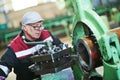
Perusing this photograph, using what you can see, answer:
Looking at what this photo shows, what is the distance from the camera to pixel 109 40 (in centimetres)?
195

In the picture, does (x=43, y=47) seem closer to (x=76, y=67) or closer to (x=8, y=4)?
(x=76, y=67)

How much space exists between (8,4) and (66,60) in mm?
9198

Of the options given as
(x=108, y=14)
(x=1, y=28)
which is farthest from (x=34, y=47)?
(x=108, y=14)

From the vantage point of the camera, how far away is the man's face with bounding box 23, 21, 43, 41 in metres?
2.83

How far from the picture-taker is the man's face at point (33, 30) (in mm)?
2826

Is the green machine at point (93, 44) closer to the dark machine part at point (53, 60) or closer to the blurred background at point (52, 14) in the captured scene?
the dark machine part at point (53, 60)

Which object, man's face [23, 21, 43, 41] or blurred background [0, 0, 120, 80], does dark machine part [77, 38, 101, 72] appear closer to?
man's face [23, 21, 43, 41]

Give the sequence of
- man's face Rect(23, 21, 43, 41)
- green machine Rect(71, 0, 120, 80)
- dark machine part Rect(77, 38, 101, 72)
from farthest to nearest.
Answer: man's face Rect(23, 21, 43, 41)
dark machine part Rect(77, 38, 101, 72)
green machine Rect(71, 0, 120, 80)

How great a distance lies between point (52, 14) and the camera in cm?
1173

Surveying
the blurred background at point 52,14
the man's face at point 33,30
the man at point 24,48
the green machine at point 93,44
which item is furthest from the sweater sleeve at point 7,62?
the blurred background at point 52,14

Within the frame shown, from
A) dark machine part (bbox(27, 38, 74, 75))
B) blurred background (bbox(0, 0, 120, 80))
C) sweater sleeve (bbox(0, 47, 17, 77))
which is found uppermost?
dark machine part (bbox(27, 38, 74, 75))

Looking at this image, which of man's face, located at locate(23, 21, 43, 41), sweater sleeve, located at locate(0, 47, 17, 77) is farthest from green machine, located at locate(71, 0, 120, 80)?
sweater sleeve, located at locate(0, 47, 17, 77)

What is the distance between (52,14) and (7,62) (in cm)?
905

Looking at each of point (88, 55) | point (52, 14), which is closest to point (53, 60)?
point (88, 55)
